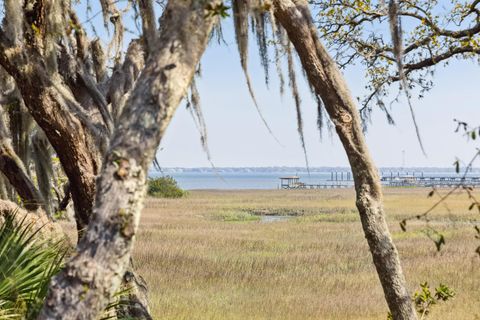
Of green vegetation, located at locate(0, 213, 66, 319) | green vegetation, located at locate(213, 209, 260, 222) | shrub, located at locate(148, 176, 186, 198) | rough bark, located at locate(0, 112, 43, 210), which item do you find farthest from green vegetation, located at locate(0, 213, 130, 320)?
shrub, located at locate(148, 176, 186, 198)

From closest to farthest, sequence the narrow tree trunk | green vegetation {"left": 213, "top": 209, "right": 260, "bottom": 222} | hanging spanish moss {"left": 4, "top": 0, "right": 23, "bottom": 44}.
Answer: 1. hanging spanish moss {"left": 4, "top": 0, "right": 23, "bottom": 44}
2. the narrow tree trunk
3. green vegetation {"left": 213, "top": 209, "right": 260, "bottom": 222}

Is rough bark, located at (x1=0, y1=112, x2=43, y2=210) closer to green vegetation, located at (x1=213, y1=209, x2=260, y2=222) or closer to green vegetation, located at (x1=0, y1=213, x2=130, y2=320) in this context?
green vegetation, located at (x1=0, y1=213, x2=130, y2=320)

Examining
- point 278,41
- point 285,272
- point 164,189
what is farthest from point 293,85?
point 164,189

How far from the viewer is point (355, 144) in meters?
6.84

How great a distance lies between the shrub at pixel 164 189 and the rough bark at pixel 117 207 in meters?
57.9

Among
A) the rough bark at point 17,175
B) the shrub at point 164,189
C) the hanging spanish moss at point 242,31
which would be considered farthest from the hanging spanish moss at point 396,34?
the shrub at point 164,189

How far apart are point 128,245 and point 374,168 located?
4122 mm

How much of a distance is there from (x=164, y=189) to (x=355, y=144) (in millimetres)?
56034

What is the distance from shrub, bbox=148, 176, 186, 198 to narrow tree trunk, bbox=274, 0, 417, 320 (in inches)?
2141

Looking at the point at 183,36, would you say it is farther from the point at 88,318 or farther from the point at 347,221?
the point at 347,221

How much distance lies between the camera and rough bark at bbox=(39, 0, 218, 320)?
10.0ft

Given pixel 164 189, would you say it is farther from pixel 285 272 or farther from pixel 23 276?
pixel 23 276

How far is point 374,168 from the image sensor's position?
22.5 feet

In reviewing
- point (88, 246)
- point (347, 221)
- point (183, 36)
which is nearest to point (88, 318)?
point (88, 246)
